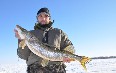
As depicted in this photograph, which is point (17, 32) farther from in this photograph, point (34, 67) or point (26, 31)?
point (34, 67)

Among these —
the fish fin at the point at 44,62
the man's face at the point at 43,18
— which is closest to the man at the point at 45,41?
the man's face at the point at 43,18

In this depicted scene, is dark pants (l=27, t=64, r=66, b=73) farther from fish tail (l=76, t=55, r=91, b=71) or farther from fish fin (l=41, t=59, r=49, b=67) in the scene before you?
fish tail (l=76, t=55, r=91, b=71)

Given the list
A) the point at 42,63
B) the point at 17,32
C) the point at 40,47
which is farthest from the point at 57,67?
the point at 17,32

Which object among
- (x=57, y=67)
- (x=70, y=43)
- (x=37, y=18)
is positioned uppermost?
(x=37, y=18)

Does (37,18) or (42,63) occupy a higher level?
(37,18)

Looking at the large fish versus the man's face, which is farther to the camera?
the man's face

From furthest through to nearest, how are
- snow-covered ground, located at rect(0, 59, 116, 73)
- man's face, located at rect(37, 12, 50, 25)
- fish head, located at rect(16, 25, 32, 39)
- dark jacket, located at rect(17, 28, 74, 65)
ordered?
snow-covered ground, located at rect(0, 59, 116, 73) < man's face, located at rect(37, 12, 50, 25) < dark jacket, located at rect(17, 28, 74, 65) < fish head, located at rect(16, 25, 32, 39)

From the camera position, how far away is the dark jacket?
18.4ft

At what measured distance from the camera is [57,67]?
225 inches

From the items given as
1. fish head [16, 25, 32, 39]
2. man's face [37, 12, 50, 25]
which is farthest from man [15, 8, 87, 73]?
fish head [16, 25, 32, 39]

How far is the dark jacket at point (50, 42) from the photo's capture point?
560cm

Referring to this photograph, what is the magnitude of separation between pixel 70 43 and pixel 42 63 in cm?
93

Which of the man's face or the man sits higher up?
the man's face

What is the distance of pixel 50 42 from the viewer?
5.73m
